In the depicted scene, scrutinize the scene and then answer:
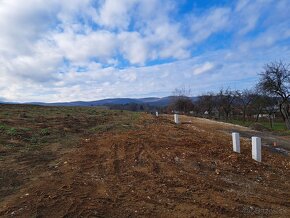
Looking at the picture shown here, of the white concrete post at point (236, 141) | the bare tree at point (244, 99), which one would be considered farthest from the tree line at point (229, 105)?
the white concrete post at point (236, 141)

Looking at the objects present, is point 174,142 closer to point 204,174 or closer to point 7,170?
point 204,174

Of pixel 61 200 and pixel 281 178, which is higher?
pixel 61 200

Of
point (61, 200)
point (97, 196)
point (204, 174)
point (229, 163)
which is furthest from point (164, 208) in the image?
point (229, 163)

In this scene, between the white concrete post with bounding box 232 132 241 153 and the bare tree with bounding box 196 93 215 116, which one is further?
the bare tree with bounding box 196 93 215 116

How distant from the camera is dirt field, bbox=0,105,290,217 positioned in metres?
5.10

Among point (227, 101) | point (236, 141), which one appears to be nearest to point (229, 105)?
point (227, 101)

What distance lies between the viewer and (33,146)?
10438 mm

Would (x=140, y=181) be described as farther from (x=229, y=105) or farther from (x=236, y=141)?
(x=229, y=105)

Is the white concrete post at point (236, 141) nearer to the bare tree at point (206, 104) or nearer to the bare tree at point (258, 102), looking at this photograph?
the bare tree at point (258, 102)

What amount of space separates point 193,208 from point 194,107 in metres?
54.8

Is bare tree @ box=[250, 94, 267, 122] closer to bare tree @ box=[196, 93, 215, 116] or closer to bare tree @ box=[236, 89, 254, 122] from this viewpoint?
bare tree @ box=[236, 89, 254, 122]

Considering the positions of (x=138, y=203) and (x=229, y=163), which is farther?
(x=229, y=163)

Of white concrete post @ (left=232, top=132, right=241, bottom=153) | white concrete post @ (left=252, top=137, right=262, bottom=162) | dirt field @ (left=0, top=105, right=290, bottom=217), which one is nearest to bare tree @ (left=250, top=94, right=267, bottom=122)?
white concrete post @ (left=232, top=132, right=241, bottom=153)

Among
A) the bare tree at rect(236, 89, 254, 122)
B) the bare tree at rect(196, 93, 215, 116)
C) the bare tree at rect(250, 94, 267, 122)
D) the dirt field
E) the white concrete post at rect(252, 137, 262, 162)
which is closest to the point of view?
the dirt field
